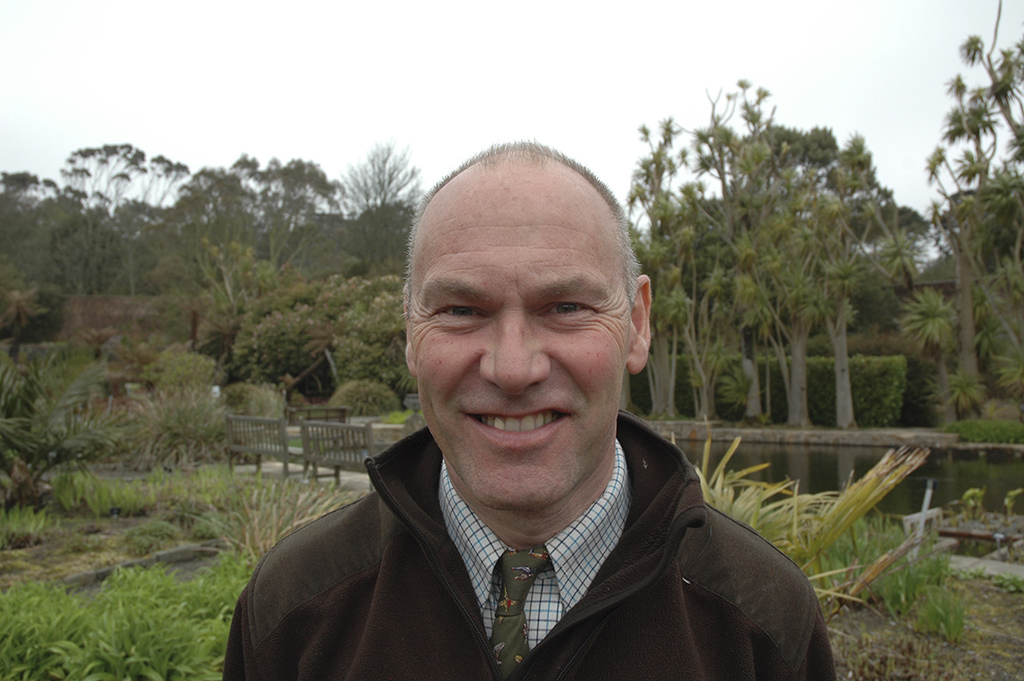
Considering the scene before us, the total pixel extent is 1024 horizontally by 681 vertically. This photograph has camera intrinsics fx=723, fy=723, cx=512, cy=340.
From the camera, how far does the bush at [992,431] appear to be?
1573 centimetres

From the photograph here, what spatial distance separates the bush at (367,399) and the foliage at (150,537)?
1352 centimetres

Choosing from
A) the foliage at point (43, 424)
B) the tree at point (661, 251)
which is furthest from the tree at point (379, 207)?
the foliage at point (43, 424)

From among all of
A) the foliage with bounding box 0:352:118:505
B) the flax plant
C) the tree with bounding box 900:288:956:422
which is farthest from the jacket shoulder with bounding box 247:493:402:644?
the tree with bounding box 900:288:956:422

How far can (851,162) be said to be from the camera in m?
20.2

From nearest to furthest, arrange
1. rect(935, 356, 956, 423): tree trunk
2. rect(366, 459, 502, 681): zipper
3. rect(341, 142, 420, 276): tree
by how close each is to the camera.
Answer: rect(366, 459, 502, 681): zipper → rect(935, 356, 956, 423): tree trunk → rect(341, 142, 420, 276): tree

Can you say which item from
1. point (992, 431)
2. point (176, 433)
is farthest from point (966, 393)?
point (176, 433)

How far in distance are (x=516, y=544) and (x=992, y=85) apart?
22416 mm

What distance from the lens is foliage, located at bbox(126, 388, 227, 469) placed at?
10844 millimetres

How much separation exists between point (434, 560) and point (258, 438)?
377 inches

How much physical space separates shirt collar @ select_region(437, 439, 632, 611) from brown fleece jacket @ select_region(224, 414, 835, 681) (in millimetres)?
54

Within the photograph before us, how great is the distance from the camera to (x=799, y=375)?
20609 mm

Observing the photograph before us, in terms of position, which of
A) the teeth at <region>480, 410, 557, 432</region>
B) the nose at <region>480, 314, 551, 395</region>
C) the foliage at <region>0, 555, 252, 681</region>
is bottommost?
the foliage at <region>0, 555, 252, 681</region>

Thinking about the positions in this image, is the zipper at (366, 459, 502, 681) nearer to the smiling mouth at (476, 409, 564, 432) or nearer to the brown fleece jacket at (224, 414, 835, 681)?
the brown fleece jacket at (224, 414, 835, 681)

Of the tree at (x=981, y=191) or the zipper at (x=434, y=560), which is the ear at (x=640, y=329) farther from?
the tree at (x=981, y=191)
